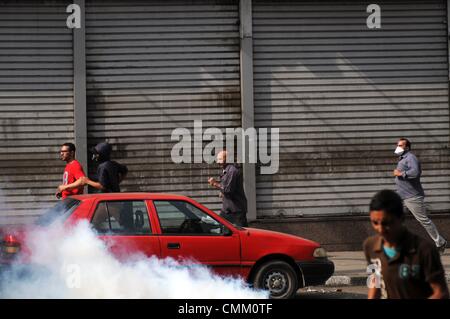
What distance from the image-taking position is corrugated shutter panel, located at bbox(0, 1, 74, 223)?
50.5 ft

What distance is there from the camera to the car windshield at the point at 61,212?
32.9 ft

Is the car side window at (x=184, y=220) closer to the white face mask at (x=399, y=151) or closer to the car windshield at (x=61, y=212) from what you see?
the car windshield at (x=61, y=212)

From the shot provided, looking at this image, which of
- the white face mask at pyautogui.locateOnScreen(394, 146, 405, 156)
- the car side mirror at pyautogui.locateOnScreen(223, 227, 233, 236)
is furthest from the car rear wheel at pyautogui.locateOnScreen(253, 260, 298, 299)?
the white face mask at pyautogui.locateOnScreen(394, 146, 405, 156)

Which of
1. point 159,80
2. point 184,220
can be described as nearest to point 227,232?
point 184,220

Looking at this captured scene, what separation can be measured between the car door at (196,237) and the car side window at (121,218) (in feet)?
0.56

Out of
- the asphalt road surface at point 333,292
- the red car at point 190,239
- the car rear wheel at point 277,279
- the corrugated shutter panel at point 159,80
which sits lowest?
the asphalt road surface at point 333,292

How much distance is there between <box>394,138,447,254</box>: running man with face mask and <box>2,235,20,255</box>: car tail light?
721cm

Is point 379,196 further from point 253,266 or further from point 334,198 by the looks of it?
point 334,198

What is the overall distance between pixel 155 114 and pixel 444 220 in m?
5.58

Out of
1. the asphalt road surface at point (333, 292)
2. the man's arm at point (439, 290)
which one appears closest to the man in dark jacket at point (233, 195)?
the asphalt road surface at point (333, 292)

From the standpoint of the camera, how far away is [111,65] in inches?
615

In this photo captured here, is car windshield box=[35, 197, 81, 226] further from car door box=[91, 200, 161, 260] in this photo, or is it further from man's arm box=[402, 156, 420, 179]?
man's arm box=[402, 156, 420, 179]

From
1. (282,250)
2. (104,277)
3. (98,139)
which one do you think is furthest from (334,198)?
(104,277)

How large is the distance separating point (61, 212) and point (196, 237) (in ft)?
5.14
